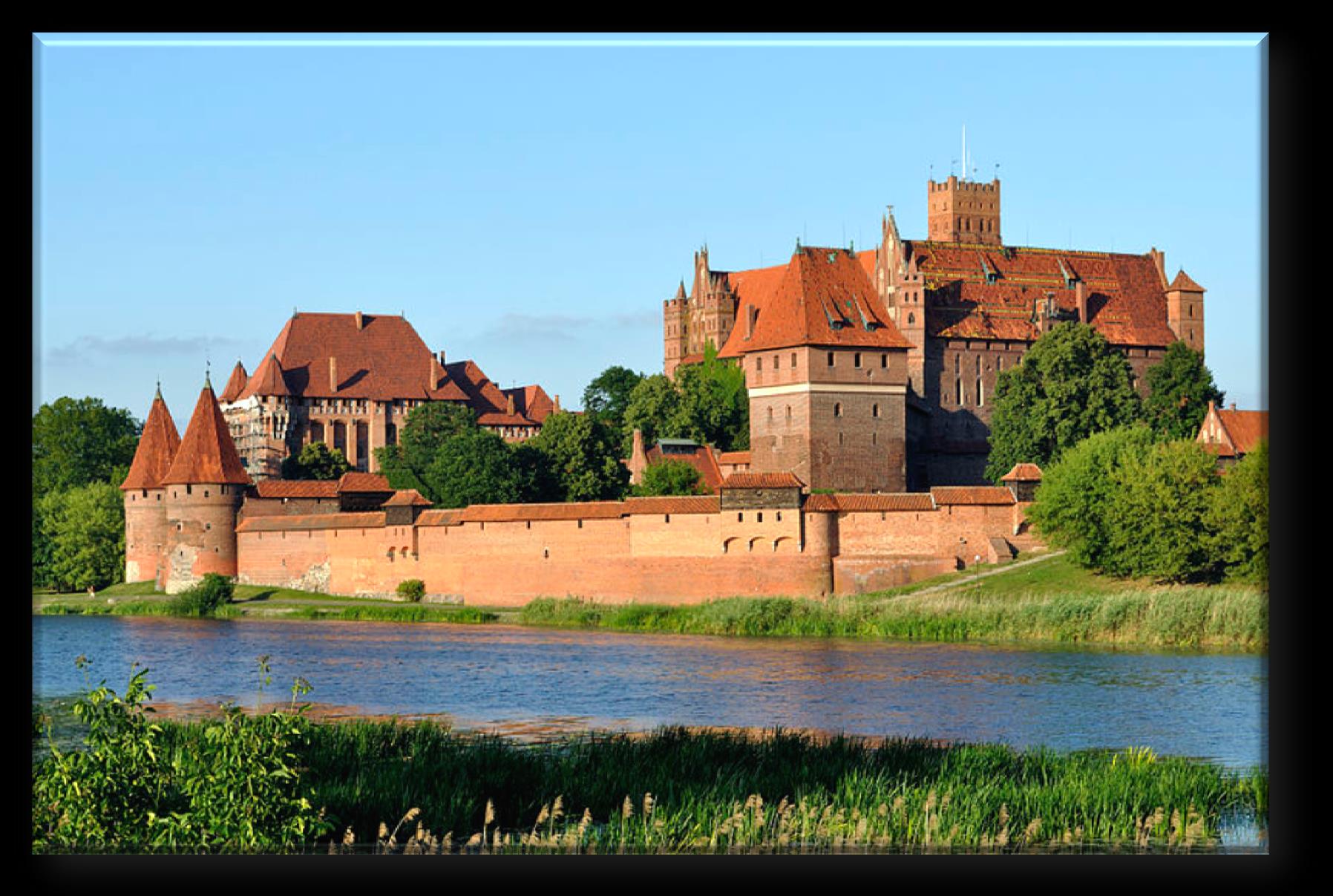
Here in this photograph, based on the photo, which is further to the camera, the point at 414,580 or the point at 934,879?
the point at 414,580

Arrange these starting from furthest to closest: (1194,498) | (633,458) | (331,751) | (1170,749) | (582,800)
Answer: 1. (633,458)
2. (1194,498)
3. (1170,749)
4. (331,751)
5. (582,800)

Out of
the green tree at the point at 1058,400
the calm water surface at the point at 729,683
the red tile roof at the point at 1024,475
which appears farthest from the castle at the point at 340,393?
the calm water surface at the point at 729,683

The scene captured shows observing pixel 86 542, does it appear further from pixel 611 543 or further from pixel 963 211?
pixel 963 211

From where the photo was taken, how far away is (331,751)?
1373cm

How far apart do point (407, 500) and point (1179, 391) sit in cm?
2294

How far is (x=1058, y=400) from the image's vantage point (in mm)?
50188

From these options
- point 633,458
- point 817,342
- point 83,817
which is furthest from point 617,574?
point 83,817

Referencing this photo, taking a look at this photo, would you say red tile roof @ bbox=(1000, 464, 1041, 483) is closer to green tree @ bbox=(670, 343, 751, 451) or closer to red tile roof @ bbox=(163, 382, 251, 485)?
green tree @ bbox=(670, 343, 751, 451)

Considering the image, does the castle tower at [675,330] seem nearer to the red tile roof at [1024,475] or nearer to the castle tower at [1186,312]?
the castle tower at [1186,312]

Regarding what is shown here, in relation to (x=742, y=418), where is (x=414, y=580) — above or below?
below

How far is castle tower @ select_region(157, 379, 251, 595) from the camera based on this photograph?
1857 inches
